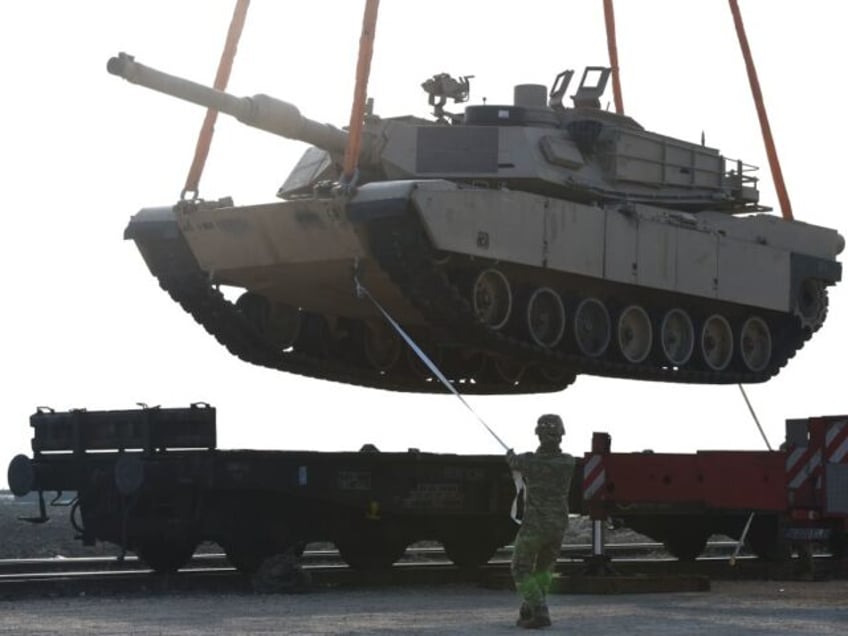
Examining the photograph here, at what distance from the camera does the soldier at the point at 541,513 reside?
12148 millimetres

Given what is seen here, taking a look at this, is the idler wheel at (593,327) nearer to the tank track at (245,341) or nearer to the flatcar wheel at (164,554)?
the tank track at (245,341)

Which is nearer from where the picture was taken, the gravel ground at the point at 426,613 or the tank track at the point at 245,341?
the gravel ground at the point at 426,613

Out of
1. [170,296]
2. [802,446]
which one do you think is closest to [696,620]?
[802,446]

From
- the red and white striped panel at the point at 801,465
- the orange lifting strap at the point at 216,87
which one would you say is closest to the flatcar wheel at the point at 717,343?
the orange lifting strap at the point at 216,87

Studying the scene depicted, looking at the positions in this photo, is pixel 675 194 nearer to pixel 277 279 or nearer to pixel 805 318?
pixel 805 318

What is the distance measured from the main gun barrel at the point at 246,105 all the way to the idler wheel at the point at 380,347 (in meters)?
3.50

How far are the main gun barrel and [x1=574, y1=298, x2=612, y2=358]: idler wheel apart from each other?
3679mm

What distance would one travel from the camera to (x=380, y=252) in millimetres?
18719

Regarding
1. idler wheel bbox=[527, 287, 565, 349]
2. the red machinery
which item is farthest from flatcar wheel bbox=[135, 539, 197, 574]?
idler wheel bbox=[527, 287, 565, 349]

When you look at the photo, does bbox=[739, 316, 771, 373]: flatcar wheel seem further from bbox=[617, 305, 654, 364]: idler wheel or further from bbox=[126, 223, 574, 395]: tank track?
bbox=[126, 223, 574, 395]: tank track

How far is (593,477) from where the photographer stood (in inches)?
688

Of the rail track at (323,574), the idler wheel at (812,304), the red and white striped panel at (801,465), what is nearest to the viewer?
the red and white striped panel at (801,465)

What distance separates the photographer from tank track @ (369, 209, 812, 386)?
18500 millimetres

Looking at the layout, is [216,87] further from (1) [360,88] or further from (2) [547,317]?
(2) [547,317]
